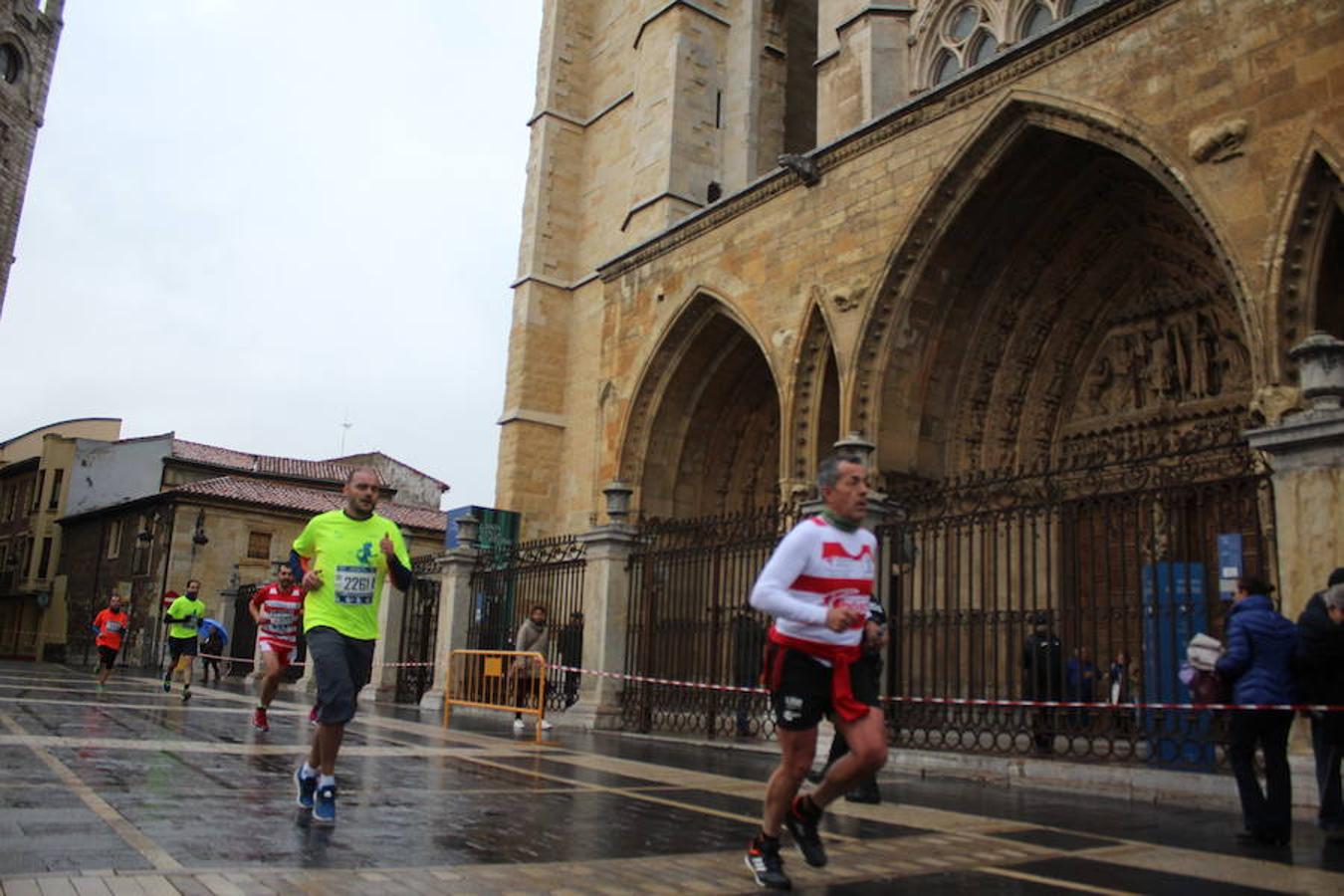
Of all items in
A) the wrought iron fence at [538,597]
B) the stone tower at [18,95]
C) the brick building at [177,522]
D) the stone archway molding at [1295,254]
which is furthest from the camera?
the stone tower at [18,95]

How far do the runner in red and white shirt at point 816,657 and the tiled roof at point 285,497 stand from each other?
98.9ft

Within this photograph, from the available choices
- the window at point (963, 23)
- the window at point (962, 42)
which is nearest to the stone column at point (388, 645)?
the window at point (962, 42)

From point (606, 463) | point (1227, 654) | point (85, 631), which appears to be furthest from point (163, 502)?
point (1227, 654)

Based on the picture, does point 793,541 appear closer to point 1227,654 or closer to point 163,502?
point 1227,654

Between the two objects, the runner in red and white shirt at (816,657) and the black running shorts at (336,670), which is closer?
the runner in red and white shirt at (816,657)

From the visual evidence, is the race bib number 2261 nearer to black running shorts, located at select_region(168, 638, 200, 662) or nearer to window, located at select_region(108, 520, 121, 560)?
black running shorts, located at select_region(168, 638, 200, 662)

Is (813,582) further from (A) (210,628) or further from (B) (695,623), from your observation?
(A) (210,628)

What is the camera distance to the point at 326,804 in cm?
499

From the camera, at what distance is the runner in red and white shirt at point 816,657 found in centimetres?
415

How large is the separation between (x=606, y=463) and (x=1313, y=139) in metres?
12.8

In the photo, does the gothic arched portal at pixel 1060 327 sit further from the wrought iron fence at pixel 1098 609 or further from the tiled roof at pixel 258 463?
the tiled roof at pixel 258 463

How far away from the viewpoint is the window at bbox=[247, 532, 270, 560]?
36.4m

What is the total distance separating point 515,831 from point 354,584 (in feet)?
4.69

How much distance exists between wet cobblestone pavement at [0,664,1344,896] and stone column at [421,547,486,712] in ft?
26.7
